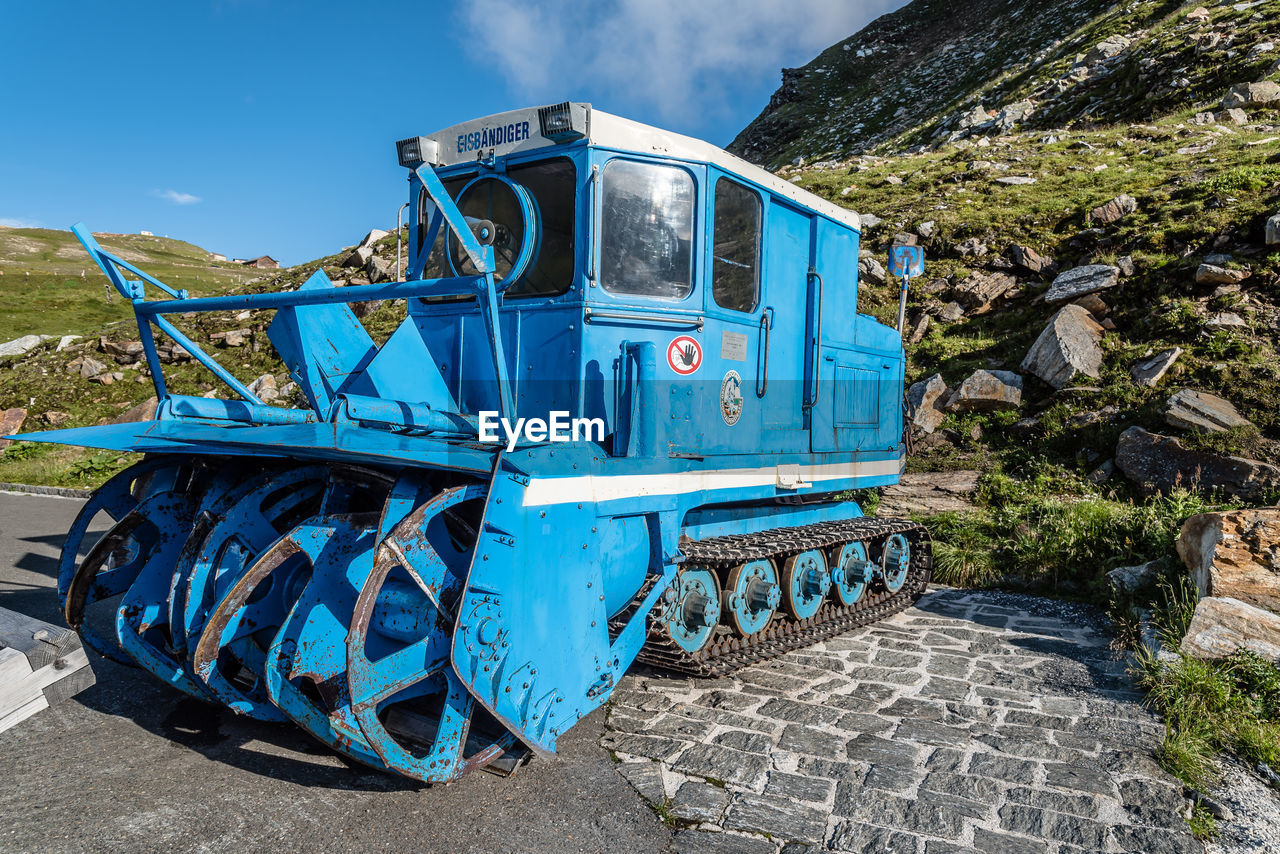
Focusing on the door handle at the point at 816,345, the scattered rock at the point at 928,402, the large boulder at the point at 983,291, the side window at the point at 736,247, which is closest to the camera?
the side window at the point at 736,247

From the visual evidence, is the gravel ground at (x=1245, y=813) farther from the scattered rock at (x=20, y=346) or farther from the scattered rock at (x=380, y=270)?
the scattered rock at (x=20, y=346)

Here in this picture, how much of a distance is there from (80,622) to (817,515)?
5.34 metres

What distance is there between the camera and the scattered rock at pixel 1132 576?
22.9ft

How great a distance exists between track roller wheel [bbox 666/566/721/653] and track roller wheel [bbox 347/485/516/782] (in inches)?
57.3

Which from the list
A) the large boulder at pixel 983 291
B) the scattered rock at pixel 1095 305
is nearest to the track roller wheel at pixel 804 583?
the scattered rock at pixel 1095 305

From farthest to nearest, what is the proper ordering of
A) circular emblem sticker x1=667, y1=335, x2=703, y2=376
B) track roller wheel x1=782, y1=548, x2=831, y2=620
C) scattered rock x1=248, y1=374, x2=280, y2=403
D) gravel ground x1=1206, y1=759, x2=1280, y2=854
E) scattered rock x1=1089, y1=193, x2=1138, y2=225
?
scattered rock x1=248, y1=374, x2=280, y2=403
scattered rock x1=1089, y1=193, x2=1138, y2=225
track roller wheel x1=782, y1=548, x2=831, y2=620
circular emblem sticker x1=667, y1=335, x2=703, y2=376
gravel ground x1=1206, y1=759, x2=1280, y2=854

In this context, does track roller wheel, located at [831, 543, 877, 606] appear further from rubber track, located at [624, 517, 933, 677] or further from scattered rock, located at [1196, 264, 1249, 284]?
scattered rock, located at [1196, 264, 1249, 284]

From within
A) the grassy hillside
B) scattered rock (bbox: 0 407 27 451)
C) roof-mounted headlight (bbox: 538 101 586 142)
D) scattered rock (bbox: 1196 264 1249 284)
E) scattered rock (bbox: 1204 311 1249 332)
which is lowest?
scattered rock (bbox: 0 407 27 451)

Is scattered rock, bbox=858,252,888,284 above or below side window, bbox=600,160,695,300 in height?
above

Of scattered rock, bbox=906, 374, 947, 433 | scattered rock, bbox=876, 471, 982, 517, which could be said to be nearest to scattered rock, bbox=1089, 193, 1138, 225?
scattered rock, bbox=906, 374, 947, 433

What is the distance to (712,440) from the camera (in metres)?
5.04

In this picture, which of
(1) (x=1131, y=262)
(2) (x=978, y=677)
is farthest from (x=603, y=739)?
(1) (x=1131, y=262)

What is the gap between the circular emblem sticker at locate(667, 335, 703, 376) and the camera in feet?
15.6

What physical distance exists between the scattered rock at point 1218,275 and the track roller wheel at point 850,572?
852cm
